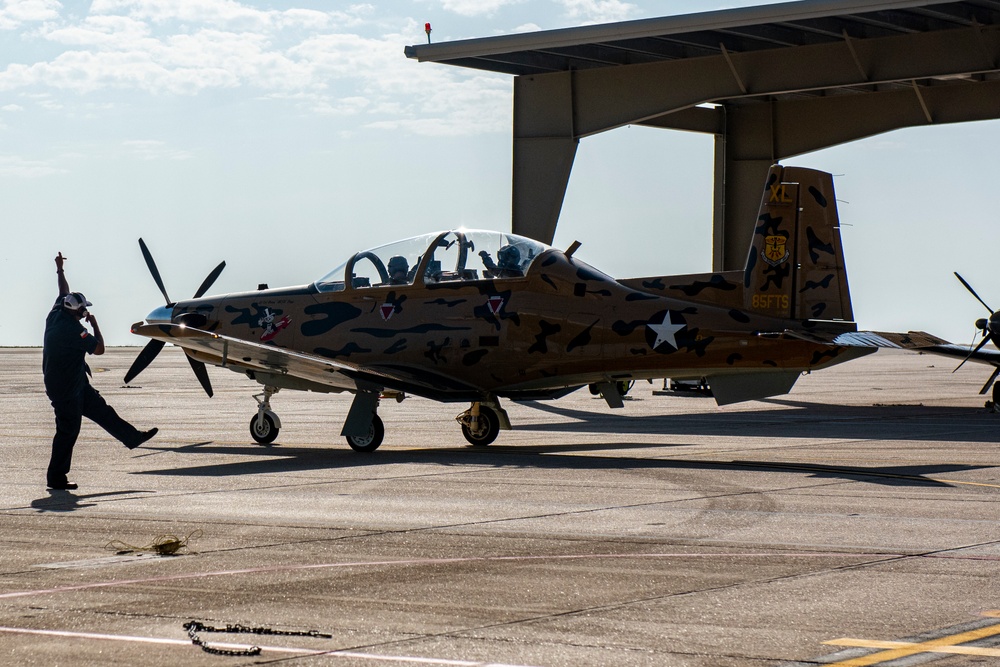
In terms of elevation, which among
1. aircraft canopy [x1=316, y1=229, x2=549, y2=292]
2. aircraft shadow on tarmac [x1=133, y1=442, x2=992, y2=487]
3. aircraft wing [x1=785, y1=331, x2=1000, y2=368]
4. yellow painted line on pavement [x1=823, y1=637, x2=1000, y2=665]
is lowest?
aircraft shadow on tarmac [x1=133, y1=442, x2=992, y2=487]

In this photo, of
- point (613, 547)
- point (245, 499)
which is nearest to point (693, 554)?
point (613, 547)

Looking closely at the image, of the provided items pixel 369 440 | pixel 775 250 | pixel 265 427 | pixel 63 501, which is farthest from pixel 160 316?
pixel 775 250

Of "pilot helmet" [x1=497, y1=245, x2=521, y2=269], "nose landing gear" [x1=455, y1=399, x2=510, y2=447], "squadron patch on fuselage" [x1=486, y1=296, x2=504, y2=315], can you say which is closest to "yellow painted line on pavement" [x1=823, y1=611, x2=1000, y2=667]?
"squadron patch on fuselage" [x1=486, y1=296, x2=504, y2=315]

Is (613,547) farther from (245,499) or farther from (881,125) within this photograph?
(881,125)

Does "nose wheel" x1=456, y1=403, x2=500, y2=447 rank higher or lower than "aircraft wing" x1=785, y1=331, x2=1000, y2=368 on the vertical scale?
lower

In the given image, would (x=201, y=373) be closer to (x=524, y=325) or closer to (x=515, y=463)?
Answer: (x=524, y=325)

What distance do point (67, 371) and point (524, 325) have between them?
662 cm

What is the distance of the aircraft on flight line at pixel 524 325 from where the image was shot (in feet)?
55.1

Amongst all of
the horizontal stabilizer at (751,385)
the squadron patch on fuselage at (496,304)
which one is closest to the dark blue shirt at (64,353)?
the squadron patch on fuselage at (496,304)

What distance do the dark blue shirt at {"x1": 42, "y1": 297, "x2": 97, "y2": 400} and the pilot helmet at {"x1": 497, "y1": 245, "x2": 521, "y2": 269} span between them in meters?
6.40

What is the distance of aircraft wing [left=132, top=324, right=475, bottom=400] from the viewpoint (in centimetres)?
1689

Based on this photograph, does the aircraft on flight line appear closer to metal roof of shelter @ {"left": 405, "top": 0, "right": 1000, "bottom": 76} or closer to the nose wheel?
the nose wheel

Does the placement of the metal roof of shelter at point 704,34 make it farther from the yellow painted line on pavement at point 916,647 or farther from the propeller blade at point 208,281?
the yellow painted line on pavement at point 916,647

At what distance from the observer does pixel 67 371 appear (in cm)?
1414
